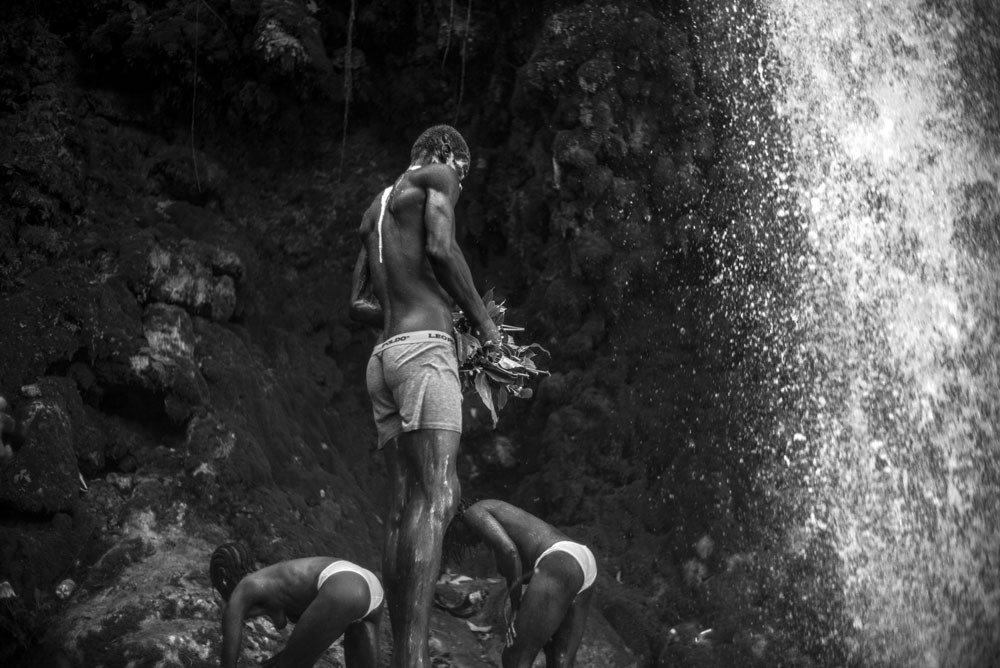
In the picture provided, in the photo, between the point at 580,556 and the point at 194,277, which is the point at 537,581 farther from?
the point at 194,277

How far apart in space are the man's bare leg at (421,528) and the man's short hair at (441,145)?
4.20 feet

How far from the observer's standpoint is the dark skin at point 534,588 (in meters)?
4.81

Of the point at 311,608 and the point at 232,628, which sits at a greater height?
the point at 311,608

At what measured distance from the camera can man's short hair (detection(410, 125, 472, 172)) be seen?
534 cm

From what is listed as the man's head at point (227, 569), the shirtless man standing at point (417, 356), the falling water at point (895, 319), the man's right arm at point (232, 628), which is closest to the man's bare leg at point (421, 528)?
the shirtless man standing at point (417, 356)

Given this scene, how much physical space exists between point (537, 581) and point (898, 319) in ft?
16.9

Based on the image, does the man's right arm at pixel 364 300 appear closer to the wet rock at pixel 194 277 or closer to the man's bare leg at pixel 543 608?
the man's bare leg at pixel 543 608

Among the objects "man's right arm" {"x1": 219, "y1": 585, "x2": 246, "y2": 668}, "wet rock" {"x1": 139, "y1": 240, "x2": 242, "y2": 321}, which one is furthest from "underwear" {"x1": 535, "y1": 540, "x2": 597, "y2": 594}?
"wet rock" {"x1": 139, "y1": 240, "x2": 242, "y2": 321}

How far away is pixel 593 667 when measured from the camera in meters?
7.22

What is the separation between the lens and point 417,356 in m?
4.93

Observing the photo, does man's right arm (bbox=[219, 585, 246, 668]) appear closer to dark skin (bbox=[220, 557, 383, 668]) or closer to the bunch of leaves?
dark skin (bbox=[220, 557, 383, 668])

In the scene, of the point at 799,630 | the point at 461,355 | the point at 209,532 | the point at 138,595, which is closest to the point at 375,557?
the point at 209,532

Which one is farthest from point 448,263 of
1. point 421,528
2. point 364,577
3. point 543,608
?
point 543,608

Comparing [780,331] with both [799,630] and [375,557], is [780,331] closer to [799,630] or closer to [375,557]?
[799,630]
